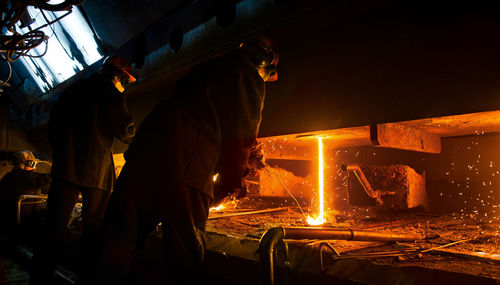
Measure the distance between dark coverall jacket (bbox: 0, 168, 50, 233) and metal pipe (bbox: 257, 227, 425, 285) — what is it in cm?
467

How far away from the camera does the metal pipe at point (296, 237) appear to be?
71.2 inches

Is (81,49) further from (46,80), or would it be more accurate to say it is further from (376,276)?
(376,276)

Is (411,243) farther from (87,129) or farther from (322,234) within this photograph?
(87,129)

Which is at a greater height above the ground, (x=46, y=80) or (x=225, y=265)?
(x=46, y=80)

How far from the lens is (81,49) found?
6.78 metres

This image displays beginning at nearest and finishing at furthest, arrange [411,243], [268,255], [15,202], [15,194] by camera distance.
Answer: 1. [268,255]
2. [411,243]
3. [15,202]
4. [15,194]

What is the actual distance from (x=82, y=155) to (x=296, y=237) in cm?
205

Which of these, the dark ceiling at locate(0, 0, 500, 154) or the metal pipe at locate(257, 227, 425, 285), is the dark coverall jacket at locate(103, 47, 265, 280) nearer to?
the metal pipe at locate(257, 227, 425, 285)

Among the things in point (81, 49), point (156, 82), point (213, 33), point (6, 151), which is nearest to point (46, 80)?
point (81, 49)

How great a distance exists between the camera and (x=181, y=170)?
1673 mm

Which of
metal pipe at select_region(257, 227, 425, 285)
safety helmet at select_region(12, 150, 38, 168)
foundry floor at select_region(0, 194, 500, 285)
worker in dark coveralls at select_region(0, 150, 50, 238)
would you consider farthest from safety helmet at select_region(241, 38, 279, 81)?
safety helmet at select_region(12, 150, 38, 168)

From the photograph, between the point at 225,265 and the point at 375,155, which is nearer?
the point at 225,265

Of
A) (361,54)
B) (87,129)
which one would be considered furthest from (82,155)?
(361,54)

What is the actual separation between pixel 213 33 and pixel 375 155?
2.97 meters
